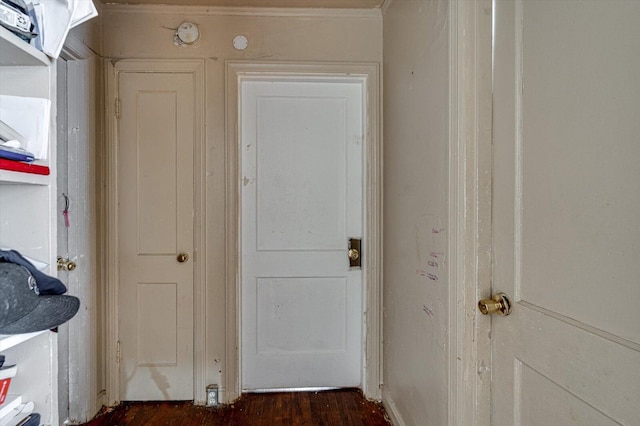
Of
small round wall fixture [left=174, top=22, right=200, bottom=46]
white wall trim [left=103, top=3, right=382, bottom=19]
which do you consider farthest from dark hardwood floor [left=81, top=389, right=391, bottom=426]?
white wall trim [left=103, top=3, right=382, bottom=19]

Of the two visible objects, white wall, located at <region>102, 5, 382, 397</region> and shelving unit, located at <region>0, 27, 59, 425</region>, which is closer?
shelving unit, located at <region>0, 27, 59, 425</region>

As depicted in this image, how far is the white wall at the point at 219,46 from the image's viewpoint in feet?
6.83

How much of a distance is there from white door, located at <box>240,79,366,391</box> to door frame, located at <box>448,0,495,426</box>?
41.0 inches

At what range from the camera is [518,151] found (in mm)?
1054

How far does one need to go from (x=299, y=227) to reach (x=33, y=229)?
56.8 inches

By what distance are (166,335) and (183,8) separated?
6.20 ft

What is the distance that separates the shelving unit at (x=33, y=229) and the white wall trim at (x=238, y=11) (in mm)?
1384

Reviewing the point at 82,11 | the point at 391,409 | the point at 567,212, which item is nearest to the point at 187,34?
the point at 82,11

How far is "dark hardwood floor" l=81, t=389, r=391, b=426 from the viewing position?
1973mm

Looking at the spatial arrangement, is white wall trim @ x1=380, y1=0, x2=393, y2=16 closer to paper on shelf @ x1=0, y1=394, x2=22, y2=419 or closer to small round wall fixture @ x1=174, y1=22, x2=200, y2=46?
small round wall fixture @ x1=174, y1=22, x2=200, y2=46

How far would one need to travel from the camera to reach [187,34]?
208cm

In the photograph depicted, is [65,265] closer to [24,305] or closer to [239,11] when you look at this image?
[24,305]

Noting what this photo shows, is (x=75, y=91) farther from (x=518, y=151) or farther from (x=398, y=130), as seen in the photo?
(x=518, y=151)

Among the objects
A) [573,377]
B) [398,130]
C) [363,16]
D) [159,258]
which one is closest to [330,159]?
[398,130]
